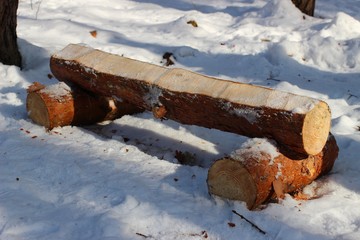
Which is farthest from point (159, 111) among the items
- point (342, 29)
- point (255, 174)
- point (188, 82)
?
point (342, 29)

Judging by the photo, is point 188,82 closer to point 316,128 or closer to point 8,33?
point 316,128

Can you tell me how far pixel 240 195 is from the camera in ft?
11.5

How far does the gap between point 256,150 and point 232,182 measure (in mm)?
311

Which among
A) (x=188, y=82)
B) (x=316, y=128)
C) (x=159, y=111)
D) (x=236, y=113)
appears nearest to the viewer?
(x=316, y=128)


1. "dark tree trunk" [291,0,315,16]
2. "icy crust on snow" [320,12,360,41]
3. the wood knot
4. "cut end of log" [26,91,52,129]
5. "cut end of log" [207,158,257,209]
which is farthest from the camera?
"dark tree trunk" [291,0,315,16]

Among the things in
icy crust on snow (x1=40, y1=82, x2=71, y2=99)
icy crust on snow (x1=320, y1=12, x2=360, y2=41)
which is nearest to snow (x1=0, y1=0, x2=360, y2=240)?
icy crust on snow (x1=320, y1=12, x2=360, y2=41)

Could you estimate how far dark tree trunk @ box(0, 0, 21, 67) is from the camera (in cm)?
600

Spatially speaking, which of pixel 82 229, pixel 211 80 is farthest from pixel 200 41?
pixel 82 229

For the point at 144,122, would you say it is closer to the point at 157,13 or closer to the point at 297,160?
the point at 297,160

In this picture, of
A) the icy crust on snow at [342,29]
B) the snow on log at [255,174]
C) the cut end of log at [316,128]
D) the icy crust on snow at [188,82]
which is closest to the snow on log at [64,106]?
the icy crust on snow at [188,82]

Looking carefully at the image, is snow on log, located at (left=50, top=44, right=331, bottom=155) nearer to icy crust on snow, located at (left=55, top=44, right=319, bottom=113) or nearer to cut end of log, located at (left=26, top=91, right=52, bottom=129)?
icy crust on snow, located at (left=55, top=44, right=319, bottom=113)

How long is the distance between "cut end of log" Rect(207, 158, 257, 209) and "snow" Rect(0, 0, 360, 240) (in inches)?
2.9

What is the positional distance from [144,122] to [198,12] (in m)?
4.44

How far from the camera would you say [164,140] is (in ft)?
16.3
